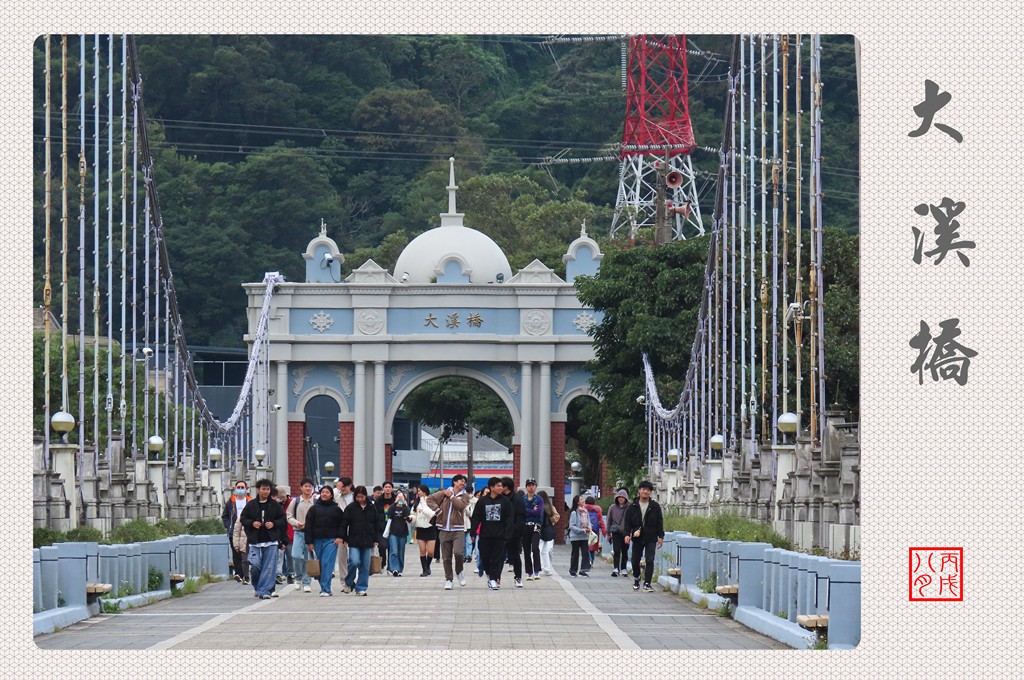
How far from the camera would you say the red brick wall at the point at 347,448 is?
6869cm

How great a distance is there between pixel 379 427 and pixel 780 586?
52.3m

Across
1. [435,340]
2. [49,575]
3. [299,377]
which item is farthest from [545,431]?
[49,575]

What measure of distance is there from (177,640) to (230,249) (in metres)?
64.2

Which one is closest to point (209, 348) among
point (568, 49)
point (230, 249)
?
point (230, 249)

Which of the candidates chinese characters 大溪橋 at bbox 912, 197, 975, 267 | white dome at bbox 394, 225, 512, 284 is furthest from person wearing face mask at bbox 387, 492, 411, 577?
white dome at bbox 394, 225, 512, 284

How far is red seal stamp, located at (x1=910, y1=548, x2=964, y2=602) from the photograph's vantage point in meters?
11.4

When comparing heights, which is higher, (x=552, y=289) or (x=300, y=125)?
(x=300, y=125)

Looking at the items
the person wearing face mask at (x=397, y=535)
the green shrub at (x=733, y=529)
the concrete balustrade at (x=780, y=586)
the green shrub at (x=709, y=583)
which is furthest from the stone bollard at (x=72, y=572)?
the person wearing face mask at (x=397, y=535)

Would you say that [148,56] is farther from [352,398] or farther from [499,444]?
[499,444]

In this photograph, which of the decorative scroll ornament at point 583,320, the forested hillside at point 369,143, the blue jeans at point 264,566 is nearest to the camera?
the blue jeans at point 264,566

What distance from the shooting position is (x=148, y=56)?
2766 inches

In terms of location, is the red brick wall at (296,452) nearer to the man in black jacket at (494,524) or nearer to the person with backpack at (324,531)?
the man in black jacket at (494,524)

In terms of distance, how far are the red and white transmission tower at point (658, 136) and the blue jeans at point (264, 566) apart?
3704 centimetres

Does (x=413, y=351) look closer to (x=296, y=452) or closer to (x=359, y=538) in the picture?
(x=296, y=452)
